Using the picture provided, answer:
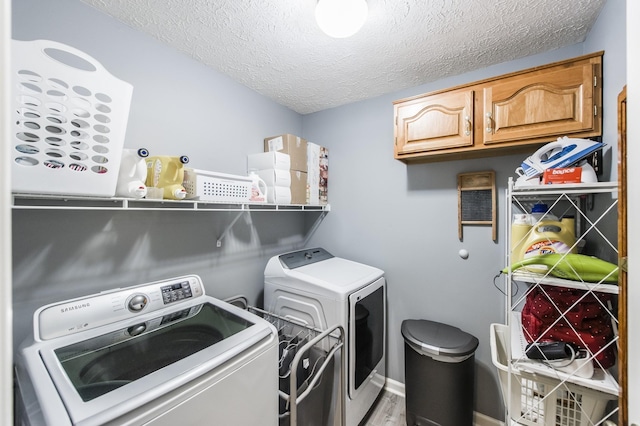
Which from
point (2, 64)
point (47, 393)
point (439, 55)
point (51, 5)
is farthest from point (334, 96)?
point (47, 393)

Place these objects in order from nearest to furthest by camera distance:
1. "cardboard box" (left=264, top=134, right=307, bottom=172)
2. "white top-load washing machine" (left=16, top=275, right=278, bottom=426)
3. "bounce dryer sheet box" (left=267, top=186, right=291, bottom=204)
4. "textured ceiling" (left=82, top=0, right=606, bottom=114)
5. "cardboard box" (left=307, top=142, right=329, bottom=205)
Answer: "white top-load washing machine" (left=16, top=275, right=278, bottom=426)
"textured ceiling" (left=82, top=0, right=606, bottom=114)
"bounce dryer sheet box" (left=267, top=186, right=291, bottom=204)
"cardboard box" (left=264, top=134, right=307, bottom=172)
"cardboard box" (left=307, top=142, right=329, bottom=205)

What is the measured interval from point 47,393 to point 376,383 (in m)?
1.91

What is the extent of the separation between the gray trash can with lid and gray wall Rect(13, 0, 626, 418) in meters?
0.25

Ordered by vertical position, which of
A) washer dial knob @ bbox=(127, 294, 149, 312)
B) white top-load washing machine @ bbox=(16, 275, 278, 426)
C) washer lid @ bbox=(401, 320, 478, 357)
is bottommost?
washer lid @ bbox=(401, 320, 478, 357)

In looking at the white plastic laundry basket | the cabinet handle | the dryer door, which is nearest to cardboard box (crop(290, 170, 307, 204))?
the dryer door

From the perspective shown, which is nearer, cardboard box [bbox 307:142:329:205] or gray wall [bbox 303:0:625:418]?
gray wall [bbox 303:0:625:418]

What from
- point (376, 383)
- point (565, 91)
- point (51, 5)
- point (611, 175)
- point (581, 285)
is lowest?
point (376, 383)

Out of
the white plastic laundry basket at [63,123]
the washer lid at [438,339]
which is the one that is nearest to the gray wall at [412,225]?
the washer lid at [438,339]

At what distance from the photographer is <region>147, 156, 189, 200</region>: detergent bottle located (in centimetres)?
129

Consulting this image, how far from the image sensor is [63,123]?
3.04 feet

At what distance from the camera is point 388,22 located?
4.53ft

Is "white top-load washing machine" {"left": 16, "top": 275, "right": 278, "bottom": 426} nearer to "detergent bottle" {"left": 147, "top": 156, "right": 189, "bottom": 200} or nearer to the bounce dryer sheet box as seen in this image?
A: "detergent bottle" {"left": 147, "top": 156, "right": 189, "bottom": 200}

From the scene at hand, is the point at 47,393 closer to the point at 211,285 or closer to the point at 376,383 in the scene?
the point at 211,285

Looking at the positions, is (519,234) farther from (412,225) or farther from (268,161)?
(268,161)
